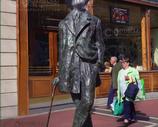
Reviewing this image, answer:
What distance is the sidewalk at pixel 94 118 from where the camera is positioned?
10.7 metres

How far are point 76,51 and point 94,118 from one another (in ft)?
18.5

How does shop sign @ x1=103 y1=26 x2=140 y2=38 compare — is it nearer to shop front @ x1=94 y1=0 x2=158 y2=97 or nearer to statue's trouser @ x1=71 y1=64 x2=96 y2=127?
shop front @ x1=94 y1=0 x2=158 y2=97

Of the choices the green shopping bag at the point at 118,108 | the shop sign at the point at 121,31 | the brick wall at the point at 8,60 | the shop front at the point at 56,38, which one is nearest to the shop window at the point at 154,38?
the shop front at the point at 56,38

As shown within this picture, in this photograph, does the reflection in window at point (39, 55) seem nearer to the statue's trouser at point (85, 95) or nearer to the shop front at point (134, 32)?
the shop front at point (134, 32)

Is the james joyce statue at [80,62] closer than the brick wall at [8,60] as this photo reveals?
Yes

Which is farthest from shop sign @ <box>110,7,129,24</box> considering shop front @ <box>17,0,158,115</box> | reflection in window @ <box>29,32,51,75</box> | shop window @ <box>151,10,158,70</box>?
reflection in window @ <box>29,32,51,75</box>

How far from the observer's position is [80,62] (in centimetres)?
633

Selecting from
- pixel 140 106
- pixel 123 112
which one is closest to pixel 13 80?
pixel 123 112

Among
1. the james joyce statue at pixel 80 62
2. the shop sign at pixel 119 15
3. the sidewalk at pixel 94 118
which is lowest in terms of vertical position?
the sidewalk at pixel 94 118

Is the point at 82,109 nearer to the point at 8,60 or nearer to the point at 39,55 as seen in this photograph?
the point at 8,60

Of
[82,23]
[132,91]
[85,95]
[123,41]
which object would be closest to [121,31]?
[123,41]

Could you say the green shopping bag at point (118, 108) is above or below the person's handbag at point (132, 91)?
below

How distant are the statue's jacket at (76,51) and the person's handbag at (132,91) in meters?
4.20

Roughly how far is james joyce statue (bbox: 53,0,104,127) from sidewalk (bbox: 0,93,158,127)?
4329 millimetres
